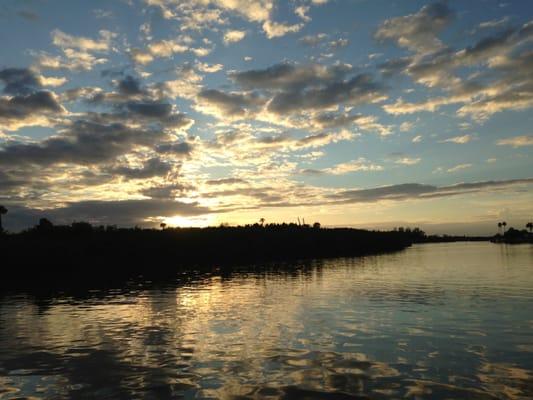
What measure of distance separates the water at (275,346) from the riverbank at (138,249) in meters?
32.3

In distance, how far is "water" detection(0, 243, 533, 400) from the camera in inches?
628

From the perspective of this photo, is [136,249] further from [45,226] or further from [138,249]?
[45,226]

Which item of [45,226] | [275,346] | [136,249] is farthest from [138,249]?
[275,346]

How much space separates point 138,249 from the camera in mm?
94688

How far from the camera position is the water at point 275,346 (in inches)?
628

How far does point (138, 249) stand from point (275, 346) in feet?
253

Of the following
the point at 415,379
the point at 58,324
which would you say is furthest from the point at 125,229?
the point at 415,379

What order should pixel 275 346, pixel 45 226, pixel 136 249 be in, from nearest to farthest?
pixel 275 346 < pixel 136 249 < pixel 45 226

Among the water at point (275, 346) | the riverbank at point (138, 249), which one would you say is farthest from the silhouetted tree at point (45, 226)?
the water at point (275, 346)

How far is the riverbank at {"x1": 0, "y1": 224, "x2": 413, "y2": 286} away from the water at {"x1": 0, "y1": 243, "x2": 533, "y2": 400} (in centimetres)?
3226

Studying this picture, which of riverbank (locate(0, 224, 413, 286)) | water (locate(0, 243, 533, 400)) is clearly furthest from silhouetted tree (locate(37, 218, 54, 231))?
water (locate(0, 243, 533, 400))

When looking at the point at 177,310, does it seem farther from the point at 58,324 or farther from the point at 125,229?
the point at 125,229

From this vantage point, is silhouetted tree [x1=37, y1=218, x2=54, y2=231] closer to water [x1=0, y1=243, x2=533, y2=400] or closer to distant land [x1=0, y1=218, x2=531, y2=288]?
distant land [x1=0, y1=218, x2=531, y2=288]

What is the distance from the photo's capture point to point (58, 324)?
97.7ft
